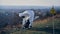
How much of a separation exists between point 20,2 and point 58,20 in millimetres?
457

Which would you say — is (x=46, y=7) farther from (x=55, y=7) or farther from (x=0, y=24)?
(x=0, y=24)

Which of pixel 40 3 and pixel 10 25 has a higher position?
pixel 40 3

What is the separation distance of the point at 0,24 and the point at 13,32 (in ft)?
0.54

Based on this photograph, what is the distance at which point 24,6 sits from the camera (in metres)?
1.42

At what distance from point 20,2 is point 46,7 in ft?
0.95

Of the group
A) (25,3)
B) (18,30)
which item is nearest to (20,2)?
(25,3)

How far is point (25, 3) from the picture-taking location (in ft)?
4.68

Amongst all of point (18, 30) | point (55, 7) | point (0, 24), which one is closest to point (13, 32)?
point (18, 30)

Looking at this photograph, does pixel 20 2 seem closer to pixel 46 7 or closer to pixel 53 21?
pixel 46 7

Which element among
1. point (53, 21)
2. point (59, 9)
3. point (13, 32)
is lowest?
point (13, 32)

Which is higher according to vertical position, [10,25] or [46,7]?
[46,7]

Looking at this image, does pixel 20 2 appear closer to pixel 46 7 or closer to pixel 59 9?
pixel 46 7

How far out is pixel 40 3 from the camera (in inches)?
56.2

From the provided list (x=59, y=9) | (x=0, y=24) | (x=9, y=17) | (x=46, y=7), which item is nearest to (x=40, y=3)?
(x=46, y=7)
